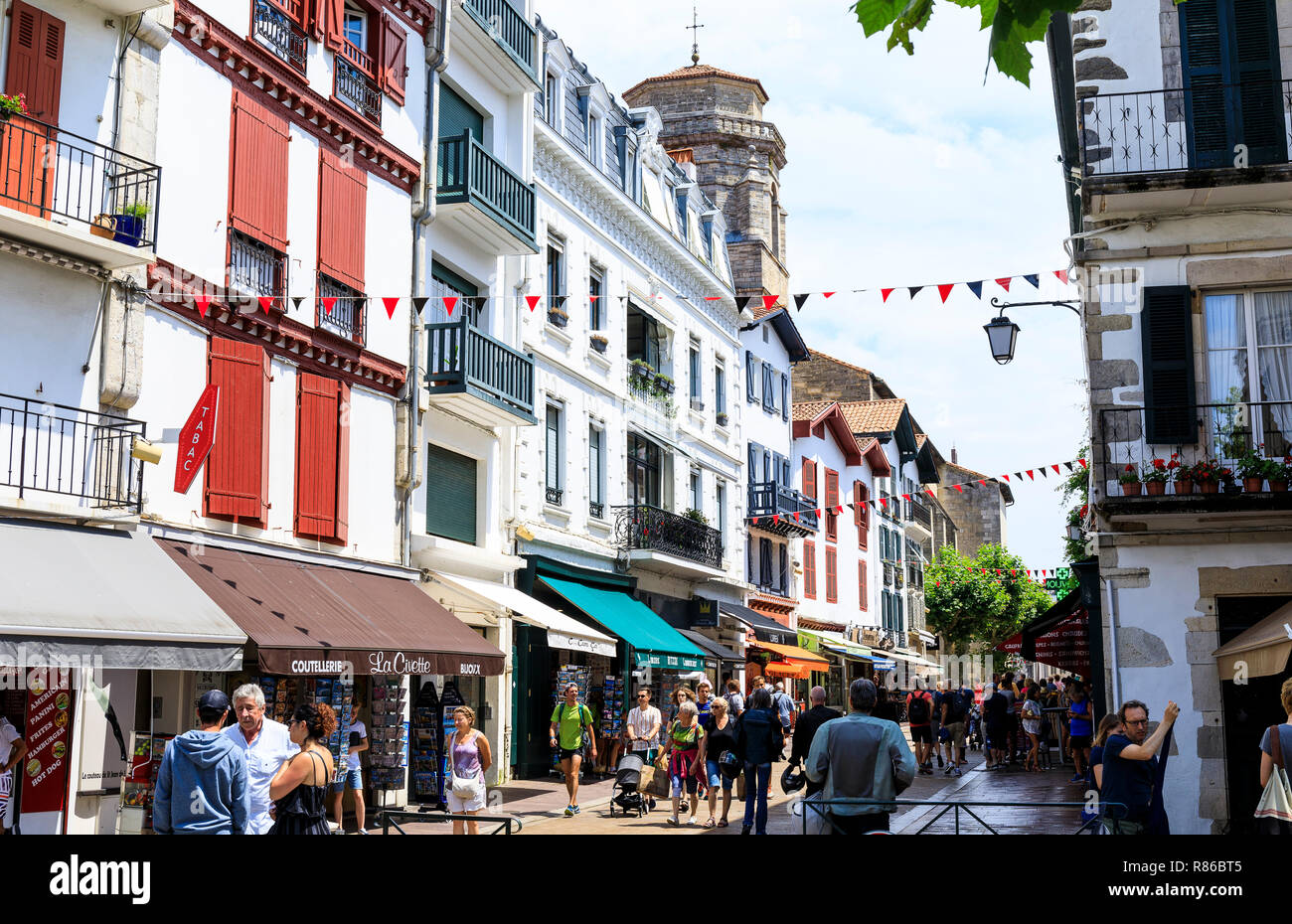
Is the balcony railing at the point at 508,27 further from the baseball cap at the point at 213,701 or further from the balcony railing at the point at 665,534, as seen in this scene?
the baseball cap at the point at 213,701

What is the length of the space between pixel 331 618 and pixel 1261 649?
9588 millimetres

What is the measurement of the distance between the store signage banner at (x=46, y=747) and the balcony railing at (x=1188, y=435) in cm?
1081

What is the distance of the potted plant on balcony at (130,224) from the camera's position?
521 inches

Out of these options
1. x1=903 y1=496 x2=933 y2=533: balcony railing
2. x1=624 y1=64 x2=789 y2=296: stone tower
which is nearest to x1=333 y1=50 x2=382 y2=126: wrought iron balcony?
x1=624 y1=64 x2=789 y2=296: stone tower

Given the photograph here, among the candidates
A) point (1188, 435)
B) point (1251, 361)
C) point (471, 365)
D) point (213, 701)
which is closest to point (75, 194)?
point (471, 365)

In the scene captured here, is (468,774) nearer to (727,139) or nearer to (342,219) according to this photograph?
(342,219)

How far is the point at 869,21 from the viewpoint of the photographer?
3.97 metres

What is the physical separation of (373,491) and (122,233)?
5.79 metres

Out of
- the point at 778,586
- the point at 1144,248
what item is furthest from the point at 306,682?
the point at 778,586

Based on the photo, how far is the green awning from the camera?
2372 cm

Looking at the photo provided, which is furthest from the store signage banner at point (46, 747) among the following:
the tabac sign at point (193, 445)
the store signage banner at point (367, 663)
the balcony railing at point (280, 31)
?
the balcony railing at point (280, 31)

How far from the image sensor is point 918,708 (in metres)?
23.6

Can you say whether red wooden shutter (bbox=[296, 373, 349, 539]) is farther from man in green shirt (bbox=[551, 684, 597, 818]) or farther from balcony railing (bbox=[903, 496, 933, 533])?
balcony railing (bbox=[903, 496, 933, 533])
